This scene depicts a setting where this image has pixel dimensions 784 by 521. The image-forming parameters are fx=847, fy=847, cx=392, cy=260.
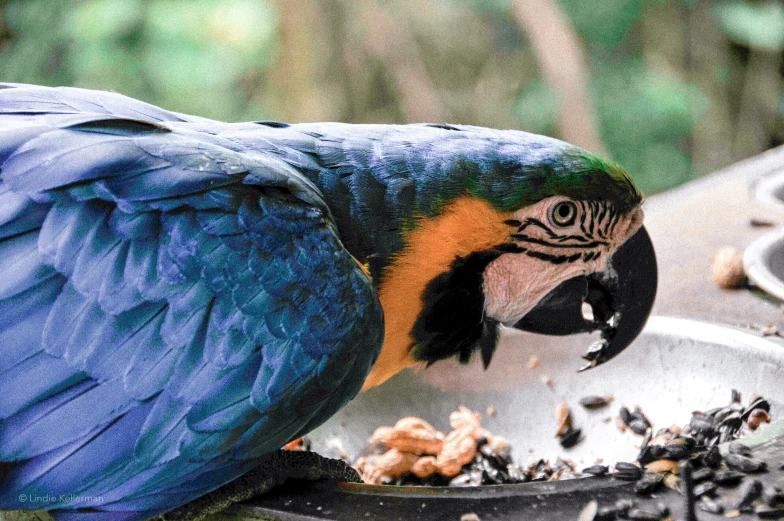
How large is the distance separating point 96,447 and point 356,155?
65 cm

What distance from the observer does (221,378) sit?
1270 mm

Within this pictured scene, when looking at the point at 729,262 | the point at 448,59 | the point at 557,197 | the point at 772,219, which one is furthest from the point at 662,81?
the point at 557,197

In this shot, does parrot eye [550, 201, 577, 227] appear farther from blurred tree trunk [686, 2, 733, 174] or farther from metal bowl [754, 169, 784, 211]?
blurred tree trunk [686, 2, 733, 174]

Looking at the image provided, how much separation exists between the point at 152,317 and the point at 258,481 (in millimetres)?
290

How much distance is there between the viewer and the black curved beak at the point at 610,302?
1.68 m

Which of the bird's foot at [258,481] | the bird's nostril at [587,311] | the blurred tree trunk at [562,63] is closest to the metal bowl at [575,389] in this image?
the bird's nostril at [587,311]

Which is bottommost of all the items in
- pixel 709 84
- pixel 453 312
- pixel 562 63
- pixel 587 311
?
pixel 709 84

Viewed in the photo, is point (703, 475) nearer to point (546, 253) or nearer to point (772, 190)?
point (546, 253)

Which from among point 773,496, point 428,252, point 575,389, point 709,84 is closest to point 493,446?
point 575,389

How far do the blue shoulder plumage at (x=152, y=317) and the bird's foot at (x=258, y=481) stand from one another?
2 cm

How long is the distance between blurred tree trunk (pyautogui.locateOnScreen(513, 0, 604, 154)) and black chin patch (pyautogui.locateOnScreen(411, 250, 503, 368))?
12.5 ft

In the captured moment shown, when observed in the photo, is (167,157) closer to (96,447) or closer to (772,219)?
(96,447)

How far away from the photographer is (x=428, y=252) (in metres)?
1.53

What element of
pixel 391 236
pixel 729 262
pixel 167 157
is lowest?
pixel 729 262
